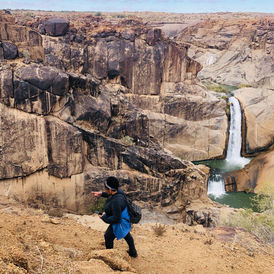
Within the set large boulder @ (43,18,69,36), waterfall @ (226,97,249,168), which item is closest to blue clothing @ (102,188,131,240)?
waterfall @ (226,97,249,168)

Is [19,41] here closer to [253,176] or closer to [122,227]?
[122,227]

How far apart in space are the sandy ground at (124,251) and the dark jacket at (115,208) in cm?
Answer: 60

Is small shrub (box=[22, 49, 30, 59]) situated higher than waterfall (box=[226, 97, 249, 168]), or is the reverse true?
small shrub (box=[22, 49, 30, 59])

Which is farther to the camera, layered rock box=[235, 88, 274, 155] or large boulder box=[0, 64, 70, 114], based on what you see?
layered rock box=[235, 88, 274, 155]

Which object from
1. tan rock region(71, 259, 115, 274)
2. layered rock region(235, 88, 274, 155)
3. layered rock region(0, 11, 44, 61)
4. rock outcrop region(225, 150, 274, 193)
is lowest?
rock outcrop region(225, 150, 274, 193)

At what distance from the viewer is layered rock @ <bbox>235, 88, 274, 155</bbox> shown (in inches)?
1265

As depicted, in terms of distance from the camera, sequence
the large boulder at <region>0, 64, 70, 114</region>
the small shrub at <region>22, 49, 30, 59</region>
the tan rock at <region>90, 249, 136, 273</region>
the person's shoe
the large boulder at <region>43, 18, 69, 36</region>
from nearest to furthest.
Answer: the tan rock at <region>90, 249, 136, 273</region> < the person's shoe < the large boulder at <region>0, 64, 70, 114</region> < the small shrub at <region>22, 49, 30, 59</region> < the large boulder at <region>43, 18, 69, 36</region>

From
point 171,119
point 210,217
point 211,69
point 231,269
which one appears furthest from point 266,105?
point 231,269

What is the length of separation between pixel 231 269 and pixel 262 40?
195ft

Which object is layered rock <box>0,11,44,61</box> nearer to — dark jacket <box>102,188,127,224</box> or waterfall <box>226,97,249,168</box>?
dark jacket <box>102,188,127,224</box>

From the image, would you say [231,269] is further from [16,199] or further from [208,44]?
[208,44]

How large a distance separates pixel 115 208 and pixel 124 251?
137 centimetres

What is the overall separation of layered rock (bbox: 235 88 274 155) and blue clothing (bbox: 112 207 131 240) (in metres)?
29.5

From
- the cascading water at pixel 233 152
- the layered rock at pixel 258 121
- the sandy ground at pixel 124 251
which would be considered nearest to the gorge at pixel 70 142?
the sandy ground at pixel 124 251
